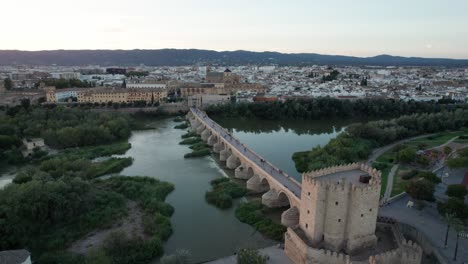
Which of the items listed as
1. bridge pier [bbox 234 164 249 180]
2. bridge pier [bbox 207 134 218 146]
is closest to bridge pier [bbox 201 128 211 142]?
bridge pier [bbox 207 134 218 146]

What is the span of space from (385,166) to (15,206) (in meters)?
23.3

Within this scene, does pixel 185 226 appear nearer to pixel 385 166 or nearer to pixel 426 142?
pixel 385 166

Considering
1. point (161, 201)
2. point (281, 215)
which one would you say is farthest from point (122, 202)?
point (281, 215)

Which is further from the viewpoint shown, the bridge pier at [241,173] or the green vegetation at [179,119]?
the green vegetation at [179,119]

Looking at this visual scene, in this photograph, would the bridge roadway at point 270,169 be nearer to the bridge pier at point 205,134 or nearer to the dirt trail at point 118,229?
the bridge pier at point 205,134

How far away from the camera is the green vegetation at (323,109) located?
167 feet

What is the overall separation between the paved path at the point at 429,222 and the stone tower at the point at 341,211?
334 cm

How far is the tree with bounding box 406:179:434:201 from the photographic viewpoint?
18609 millimetres

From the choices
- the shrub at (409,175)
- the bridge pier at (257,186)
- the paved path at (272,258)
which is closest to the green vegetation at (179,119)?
the bridge pier at (257,186)

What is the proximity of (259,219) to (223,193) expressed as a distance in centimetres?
366

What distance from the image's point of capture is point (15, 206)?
1647cm

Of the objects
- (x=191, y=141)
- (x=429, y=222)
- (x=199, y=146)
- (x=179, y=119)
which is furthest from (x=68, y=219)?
(x=179, y=119)

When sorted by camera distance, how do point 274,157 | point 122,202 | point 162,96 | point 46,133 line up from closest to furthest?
point 122,202 → point 274,157 → point 46,133 → point 162,96

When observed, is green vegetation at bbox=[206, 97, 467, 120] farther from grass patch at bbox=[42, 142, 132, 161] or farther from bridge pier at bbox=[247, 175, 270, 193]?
bridge pier at bbox=[247, 175, 270, 193]
